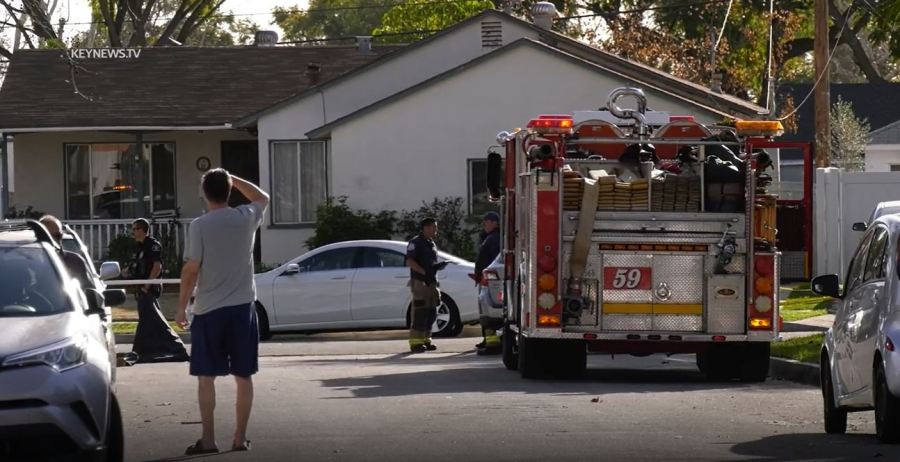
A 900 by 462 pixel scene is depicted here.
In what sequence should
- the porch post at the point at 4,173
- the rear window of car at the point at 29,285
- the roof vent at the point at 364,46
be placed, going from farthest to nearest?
the roof vent at the point at 364,46
the porch post at the point at 4,173
the rear window of car at the point at 29,285

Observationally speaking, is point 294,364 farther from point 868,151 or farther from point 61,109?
point 868,151

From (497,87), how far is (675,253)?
1519cm

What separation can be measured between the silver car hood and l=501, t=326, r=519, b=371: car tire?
27.0 feet

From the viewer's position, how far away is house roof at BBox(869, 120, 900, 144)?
43.4 meters

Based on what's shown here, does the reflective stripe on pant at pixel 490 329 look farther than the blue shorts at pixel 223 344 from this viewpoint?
Yes

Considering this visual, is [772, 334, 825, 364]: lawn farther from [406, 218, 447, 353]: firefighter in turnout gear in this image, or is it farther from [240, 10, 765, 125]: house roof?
[240, 10, 765, 125]: house roof

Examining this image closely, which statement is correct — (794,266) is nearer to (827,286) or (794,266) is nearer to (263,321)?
(263,321)

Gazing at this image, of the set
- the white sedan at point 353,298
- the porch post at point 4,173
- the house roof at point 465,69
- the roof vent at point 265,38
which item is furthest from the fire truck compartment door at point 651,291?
the roof vent at point 265,38

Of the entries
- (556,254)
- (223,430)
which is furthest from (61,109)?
(223,430)

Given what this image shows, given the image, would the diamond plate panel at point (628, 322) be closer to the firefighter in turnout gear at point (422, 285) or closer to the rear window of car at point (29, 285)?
the firefighter in turnout gear at point (422, 285)

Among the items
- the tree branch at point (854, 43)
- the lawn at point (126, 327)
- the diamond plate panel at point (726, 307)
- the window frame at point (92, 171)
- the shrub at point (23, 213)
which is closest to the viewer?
the diamond plate panel at point (726, 307)

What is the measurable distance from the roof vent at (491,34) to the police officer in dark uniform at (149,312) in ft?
46.1

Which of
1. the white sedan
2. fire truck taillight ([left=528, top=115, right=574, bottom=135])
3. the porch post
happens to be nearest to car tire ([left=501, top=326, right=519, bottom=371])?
fire truck taillight ([left=528, top=115, right=574, bottom=135])

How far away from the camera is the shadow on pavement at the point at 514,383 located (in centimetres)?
1513
